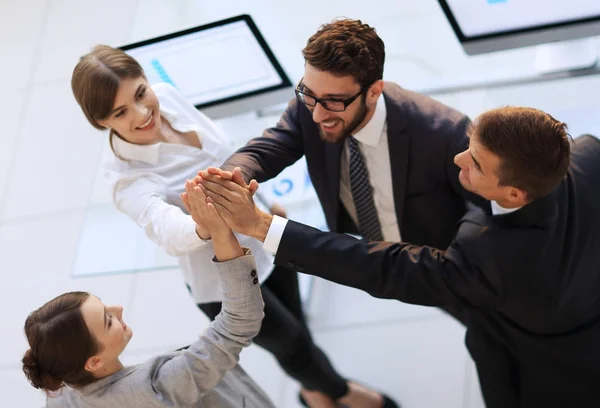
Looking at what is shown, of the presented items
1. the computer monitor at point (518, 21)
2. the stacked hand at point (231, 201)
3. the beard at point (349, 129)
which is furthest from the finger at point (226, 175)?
the computer monitor at point (518, 21)

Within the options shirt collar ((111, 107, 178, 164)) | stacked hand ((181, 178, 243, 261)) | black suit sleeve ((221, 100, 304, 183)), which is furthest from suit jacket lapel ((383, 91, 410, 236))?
shirt collar ((111, 107, 178, 164))

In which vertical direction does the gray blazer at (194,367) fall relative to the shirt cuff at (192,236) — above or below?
below

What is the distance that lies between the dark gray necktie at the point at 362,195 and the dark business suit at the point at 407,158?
4 cm

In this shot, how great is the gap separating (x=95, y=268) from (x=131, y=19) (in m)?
1.73

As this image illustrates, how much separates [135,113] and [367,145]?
646 millimetres

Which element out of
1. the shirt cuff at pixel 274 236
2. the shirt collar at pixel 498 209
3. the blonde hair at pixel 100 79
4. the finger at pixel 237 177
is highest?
the blonde hair at pixel 100 79

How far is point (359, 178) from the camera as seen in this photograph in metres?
2.43

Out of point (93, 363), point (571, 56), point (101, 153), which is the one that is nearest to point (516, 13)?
point (571, 56)

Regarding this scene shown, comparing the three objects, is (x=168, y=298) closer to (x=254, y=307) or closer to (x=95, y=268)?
(x=95, y=268)

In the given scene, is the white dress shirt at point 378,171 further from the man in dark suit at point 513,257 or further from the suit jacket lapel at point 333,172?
the man in dark suit at point 513,257

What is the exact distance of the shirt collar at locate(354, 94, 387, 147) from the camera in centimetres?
230

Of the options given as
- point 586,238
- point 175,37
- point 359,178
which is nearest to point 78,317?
point 359,178

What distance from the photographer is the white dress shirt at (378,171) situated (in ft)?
7.60

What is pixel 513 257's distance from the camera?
193cm
